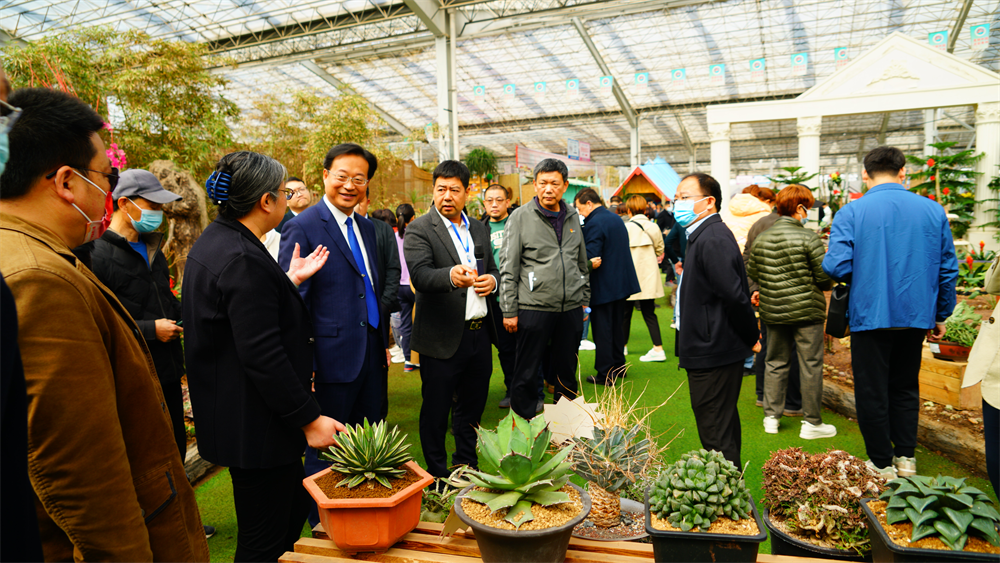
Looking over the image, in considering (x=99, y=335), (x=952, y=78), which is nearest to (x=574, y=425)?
(x=99, y=335)

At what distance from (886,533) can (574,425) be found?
1139 millimetres

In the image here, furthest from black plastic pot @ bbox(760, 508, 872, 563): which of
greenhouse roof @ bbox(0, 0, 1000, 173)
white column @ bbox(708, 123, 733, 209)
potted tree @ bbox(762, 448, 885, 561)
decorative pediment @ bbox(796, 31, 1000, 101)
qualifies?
decorative pediment @ bbox(796, 31, 1000, 101)

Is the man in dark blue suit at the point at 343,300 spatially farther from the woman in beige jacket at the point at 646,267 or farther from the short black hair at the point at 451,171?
the woman in beige jacket at the point at 646,267

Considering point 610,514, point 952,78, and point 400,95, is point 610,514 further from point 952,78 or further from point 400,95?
point 400,95

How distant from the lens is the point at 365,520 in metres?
1.55

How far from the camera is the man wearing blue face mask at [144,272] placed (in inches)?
99.7

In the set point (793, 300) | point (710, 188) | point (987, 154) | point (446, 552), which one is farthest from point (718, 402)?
point (987, 154)

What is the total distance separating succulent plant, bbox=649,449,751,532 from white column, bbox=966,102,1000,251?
1390cm

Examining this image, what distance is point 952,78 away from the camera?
12.1 meters

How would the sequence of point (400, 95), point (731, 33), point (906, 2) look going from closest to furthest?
point (906, 2) → point (731, 33) → point (400, 95)

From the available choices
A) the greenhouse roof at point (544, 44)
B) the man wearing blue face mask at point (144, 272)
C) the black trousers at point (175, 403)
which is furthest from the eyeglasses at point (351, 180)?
the greenhouse roof at point (544, 44)

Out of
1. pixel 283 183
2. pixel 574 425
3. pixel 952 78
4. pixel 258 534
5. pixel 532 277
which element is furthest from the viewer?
pixel 952 78

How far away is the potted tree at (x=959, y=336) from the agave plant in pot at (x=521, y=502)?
140 inches

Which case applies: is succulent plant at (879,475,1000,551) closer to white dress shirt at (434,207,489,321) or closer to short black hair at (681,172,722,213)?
short black hair at (681,172,722,213)
